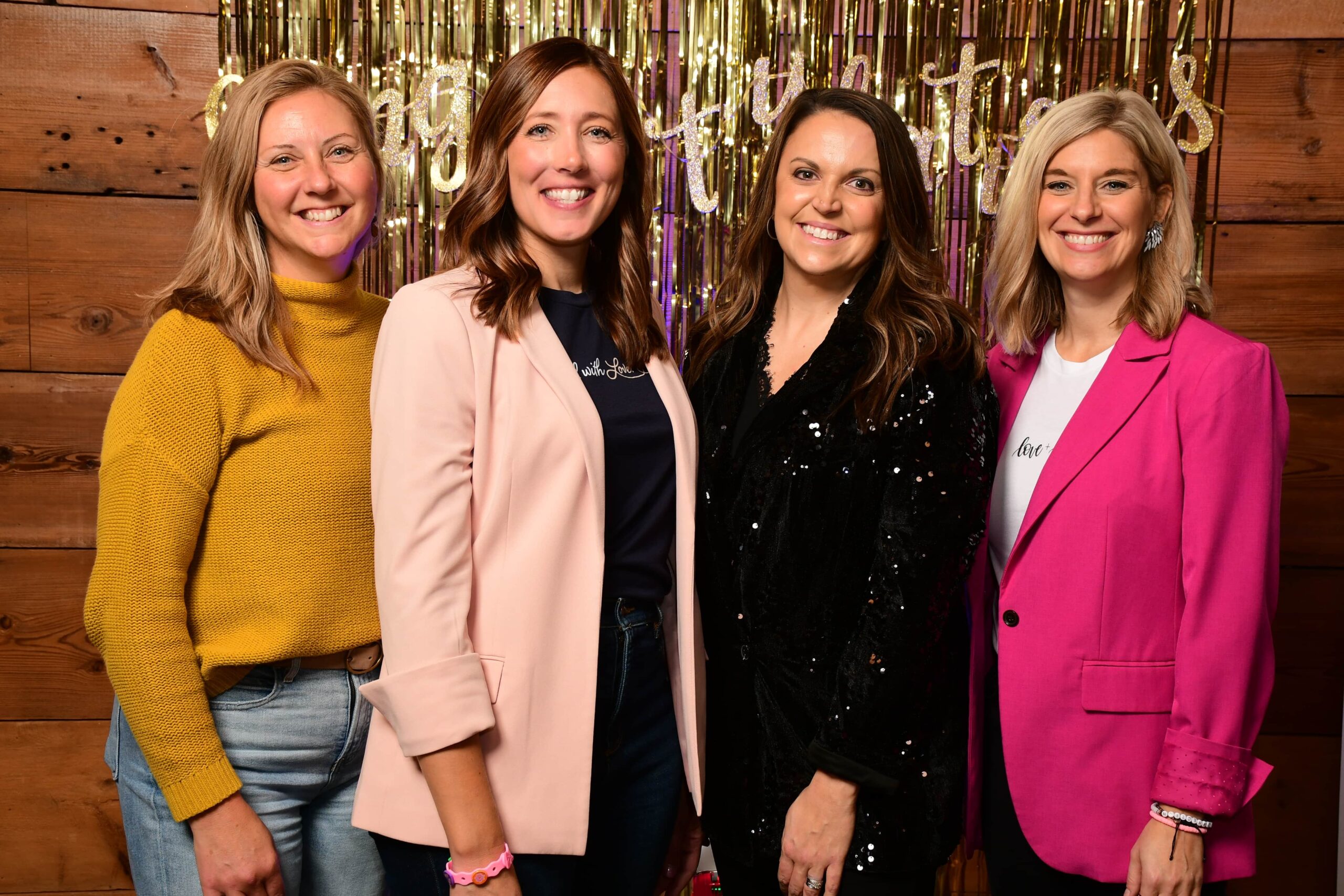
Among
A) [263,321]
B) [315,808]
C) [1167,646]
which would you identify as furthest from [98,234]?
[1167,646]

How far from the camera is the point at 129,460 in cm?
124

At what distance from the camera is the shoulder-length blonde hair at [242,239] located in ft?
4.40

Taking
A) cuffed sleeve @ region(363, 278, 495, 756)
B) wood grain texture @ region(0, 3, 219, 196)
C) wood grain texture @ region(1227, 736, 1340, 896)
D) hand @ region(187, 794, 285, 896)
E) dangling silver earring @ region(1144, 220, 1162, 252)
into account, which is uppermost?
wood grain texture @ region(0, 3, 219, 196)

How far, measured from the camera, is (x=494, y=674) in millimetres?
1192

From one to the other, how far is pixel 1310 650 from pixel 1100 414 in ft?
4.65

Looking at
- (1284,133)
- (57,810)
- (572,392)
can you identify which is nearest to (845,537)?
(572,392)

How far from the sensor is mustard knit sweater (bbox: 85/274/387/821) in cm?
124

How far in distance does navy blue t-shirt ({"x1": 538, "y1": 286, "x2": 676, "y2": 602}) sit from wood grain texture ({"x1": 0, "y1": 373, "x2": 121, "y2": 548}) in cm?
143

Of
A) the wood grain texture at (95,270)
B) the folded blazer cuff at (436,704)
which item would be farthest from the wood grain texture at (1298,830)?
the wood grain texture at (95,270)

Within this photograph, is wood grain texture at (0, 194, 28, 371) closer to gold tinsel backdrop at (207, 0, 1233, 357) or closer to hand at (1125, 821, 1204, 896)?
gold tinsel backdrop at (207, 0, 1233, 357)

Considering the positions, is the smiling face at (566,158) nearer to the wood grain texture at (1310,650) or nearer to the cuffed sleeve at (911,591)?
the cuffed sleeve at (911,591)

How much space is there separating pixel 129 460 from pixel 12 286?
1337 millimetres

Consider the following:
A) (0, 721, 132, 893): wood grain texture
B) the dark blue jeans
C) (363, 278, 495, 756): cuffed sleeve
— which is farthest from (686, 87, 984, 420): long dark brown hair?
(0, 721, 132, 893): wood grain texture

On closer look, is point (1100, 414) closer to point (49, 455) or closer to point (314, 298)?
point (314, 298)
